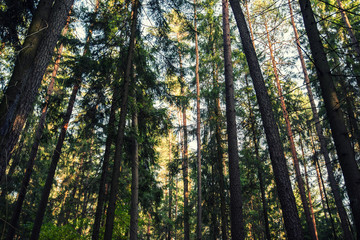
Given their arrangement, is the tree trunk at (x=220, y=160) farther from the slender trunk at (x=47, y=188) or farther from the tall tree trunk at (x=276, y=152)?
the slender trunk at (x=47, y=188)

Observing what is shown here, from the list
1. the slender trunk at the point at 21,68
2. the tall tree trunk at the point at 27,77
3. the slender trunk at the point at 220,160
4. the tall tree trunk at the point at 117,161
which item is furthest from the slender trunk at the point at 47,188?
the slender trunk at the point at 220,160

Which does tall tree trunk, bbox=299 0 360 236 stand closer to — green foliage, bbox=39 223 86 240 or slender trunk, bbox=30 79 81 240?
slender trunk, bbox=30 79 81 240

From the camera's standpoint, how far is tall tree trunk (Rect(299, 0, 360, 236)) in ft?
10.8

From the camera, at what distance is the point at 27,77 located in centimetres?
379

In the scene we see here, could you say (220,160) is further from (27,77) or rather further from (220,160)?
(27,77)

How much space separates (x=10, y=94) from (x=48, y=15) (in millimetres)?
2133

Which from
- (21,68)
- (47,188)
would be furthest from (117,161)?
(47,188)

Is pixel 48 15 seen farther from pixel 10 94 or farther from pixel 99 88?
pixel 99 88

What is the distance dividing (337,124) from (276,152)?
60.6 inches

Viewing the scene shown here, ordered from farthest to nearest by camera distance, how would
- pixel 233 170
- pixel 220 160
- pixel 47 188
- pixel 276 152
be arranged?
pixel 220 160 < pixel 47 188 < pixel 233 170 < pixel 276 152

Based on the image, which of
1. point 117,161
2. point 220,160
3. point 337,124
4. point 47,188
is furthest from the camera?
point 220,160

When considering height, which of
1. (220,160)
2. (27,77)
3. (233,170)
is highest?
(220,160)

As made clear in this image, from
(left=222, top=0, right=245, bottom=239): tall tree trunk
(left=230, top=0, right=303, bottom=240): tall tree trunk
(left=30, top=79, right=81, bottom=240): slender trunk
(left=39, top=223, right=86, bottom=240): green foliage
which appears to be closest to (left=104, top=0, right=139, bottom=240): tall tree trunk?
(left=30, top=79, right=81, bottom=240): slender trunk

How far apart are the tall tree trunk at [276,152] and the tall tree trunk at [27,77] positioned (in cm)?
515
